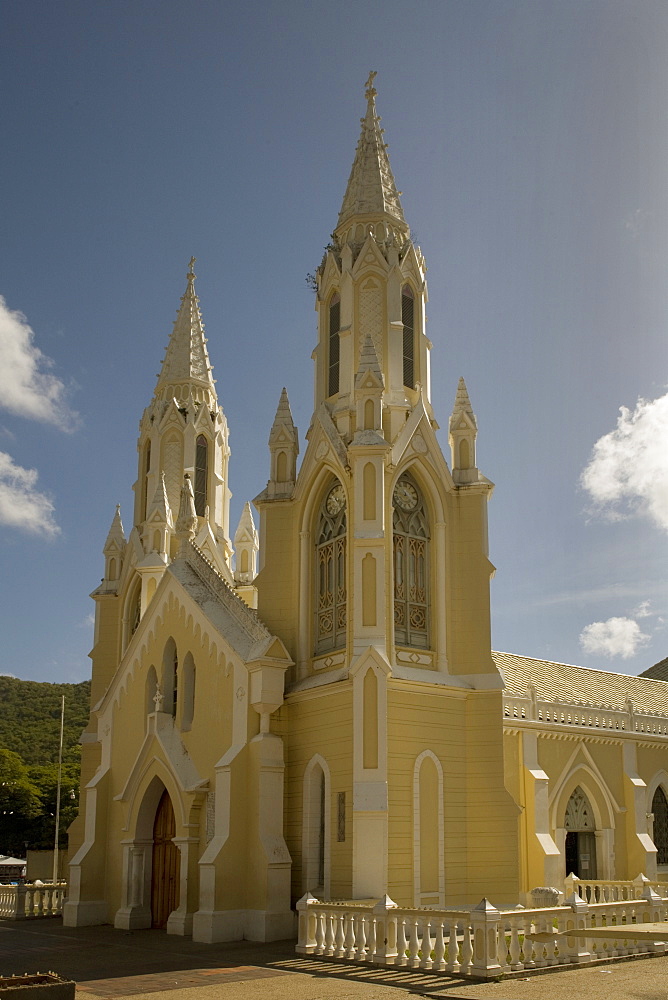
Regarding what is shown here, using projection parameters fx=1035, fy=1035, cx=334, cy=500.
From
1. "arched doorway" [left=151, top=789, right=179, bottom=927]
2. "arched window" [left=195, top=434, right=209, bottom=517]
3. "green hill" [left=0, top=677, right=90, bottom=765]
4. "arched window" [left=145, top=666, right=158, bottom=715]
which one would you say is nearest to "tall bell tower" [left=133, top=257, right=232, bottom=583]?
"arched window" [left=195, top=434, right=209, bottom=517]

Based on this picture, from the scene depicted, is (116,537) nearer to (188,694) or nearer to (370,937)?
(188,694)

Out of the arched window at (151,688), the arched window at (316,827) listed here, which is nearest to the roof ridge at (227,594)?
the arched window at (151,688)

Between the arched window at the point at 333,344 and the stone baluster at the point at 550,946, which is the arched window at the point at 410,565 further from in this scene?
the stone baluster at the point at 550,946

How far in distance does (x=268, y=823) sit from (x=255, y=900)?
1.53 m

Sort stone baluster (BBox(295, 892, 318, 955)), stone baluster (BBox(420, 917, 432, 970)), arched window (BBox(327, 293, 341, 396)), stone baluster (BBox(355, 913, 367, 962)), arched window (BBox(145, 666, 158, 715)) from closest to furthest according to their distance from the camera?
stone baluster (BBox(420, 917, 432, 970)) → stone baluster (BBox(355, 913, 367, 962)) → stone baluster (BBox(295, 892, 318, 955)) → arched window (BBox(145, 666, 158, 715)) → arched window (BBox(327, 293, 341, 396))

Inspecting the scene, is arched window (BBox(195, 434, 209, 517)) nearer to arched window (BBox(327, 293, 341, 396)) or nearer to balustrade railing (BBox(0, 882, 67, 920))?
arched window (BBox(327, 293, 341, 396))

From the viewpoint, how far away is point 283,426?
26859 mm

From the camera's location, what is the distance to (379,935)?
1672cm

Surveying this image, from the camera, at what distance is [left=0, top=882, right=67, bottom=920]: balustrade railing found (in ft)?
94.7

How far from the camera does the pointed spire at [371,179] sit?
2753cm

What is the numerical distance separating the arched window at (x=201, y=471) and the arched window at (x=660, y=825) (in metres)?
16.9

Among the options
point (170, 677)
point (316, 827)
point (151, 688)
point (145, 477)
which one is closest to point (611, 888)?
point (316, 827)

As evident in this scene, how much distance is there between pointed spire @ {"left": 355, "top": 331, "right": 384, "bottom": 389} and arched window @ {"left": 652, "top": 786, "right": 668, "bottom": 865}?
14744mm

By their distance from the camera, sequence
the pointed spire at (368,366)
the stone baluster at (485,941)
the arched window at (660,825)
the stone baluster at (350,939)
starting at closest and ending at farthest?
the stone baluster at (485,941), the stone baluster at (350,939), the pointed spire at (368,366), the arched window at (660,825)
